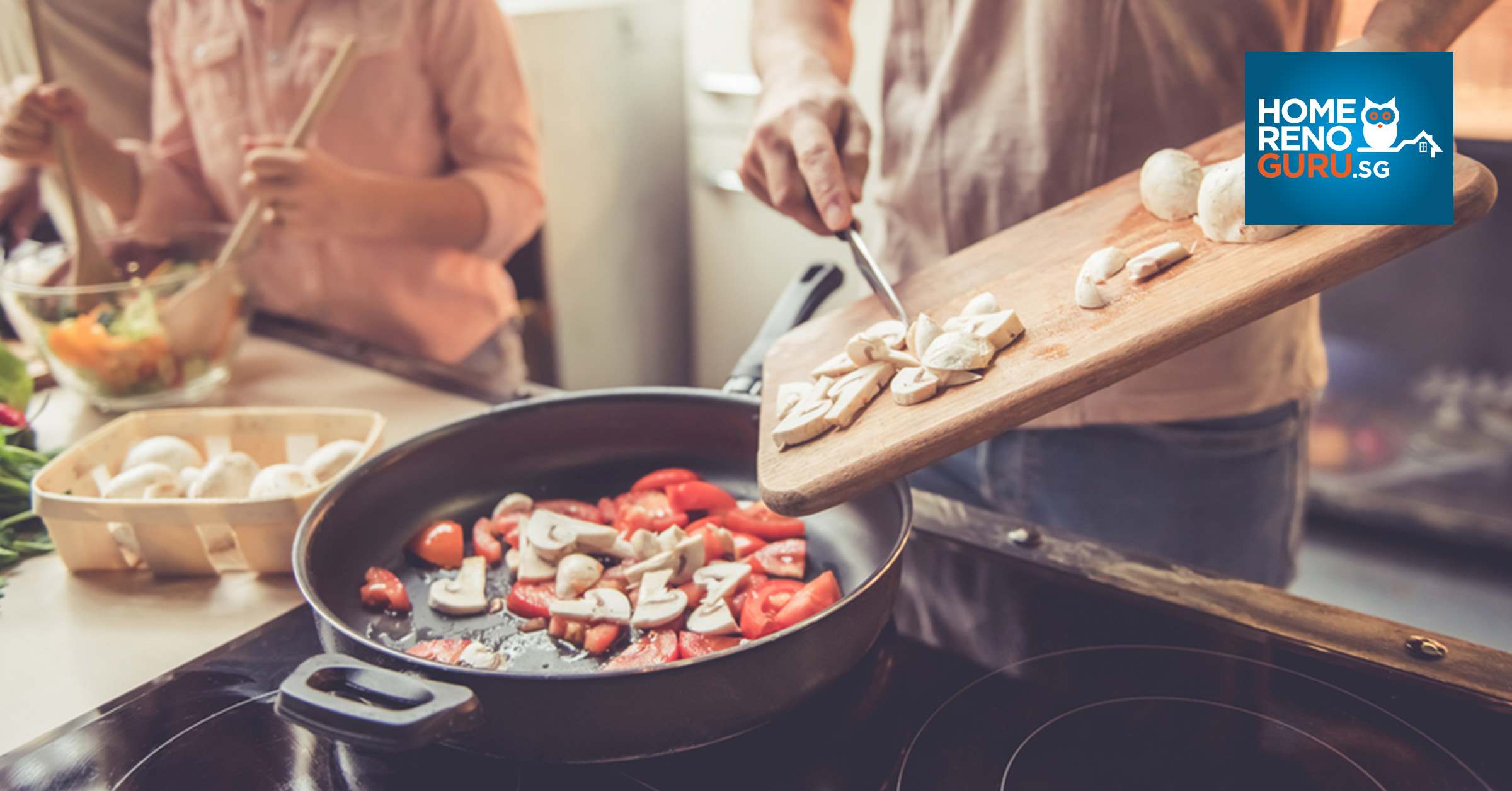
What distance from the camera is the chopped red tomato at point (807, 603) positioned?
2.21 feet

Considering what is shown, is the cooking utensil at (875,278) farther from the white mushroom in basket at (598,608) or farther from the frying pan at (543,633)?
the white mushroom in basket at (598,608)

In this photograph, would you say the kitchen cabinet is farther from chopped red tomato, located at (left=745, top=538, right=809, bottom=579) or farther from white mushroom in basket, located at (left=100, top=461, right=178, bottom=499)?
white mushroom in basket, located at (left=100, top=461, right=178, bottom=499)

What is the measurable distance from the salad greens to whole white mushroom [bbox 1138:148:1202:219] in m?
1.01

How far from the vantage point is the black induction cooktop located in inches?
22.3

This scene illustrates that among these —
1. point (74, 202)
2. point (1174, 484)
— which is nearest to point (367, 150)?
point (74, 202)

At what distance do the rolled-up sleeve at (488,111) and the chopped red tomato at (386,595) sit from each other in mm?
804

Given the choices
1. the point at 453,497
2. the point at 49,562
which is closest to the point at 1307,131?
the point at 453,497

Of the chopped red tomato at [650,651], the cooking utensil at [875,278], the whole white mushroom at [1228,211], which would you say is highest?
the whole white mushroom at [1228,211]

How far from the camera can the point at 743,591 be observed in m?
0.74

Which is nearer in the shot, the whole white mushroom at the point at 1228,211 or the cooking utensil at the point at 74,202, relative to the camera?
the whole white mushroom at the point at 1228,211

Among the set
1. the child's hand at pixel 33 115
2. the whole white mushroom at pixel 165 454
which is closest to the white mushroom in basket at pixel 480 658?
the whole white mushroom at pixel 165 454

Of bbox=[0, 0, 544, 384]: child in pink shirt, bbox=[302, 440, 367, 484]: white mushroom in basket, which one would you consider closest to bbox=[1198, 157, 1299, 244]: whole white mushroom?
bbox=[302, 440, 367, 484]: white mushroom in basket

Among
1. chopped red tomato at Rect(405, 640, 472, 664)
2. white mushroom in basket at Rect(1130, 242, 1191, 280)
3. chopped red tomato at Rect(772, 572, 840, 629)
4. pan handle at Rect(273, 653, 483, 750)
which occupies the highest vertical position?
white mushroom in basket at Rect(1130, 242, 1191, 280)

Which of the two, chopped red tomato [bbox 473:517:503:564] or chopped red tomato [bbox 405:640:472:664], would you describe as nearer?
chopped red tomato [bbox 405:640:472:664]
